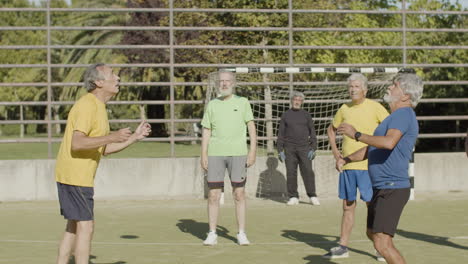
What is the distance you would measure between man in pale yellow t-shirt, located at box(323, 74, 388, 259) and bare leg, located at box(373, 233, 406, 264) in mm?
2148

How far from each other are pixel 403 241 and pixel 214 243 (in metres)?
2.19

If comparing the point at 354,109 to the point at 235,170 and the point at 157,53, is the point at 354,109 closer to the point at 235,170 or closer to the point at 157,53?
the point at 235,170

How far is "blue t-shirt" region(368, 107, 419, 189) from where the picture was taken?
20.2ft

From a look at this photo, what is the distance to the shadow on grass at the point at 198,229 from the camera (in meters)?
10.2

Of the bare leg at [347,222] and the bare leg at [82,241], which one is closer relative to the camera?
the bare leg at [82,241]

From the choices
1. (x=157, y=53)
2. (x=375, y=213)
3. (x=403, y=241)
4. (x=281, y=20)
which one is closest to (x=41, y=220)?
(x=403, y=241)

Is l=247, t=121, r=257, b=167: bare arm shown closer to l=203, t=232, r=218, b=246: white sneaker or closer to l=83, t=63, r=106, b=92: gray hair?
l=203, t=232, r=218, b=246: white sneaker

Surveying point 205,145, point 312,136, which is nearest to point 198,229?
point 205,145

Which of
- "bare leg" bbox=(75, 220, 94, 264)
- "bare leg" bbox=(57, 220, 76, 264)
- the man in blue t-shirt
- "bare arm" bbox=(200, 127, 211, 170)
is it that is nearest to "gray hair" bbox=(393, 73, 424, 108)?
the man in blue t-shirt

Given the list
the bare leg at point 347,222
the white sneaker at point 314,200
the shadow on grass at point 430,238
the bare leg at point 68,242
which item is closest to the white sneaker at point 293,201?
the white sneaker at point 314,200

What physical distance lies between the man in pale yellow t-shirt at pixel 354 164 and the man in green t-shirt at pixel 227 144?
1.22 meters

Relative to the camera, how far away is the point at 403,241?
31.3 feet

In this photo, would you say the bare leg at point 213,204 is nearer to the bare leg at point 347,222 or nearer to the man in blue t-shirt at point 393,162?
the bare leg at point 347,222

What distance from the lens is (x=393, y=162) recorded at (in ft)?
20.4
